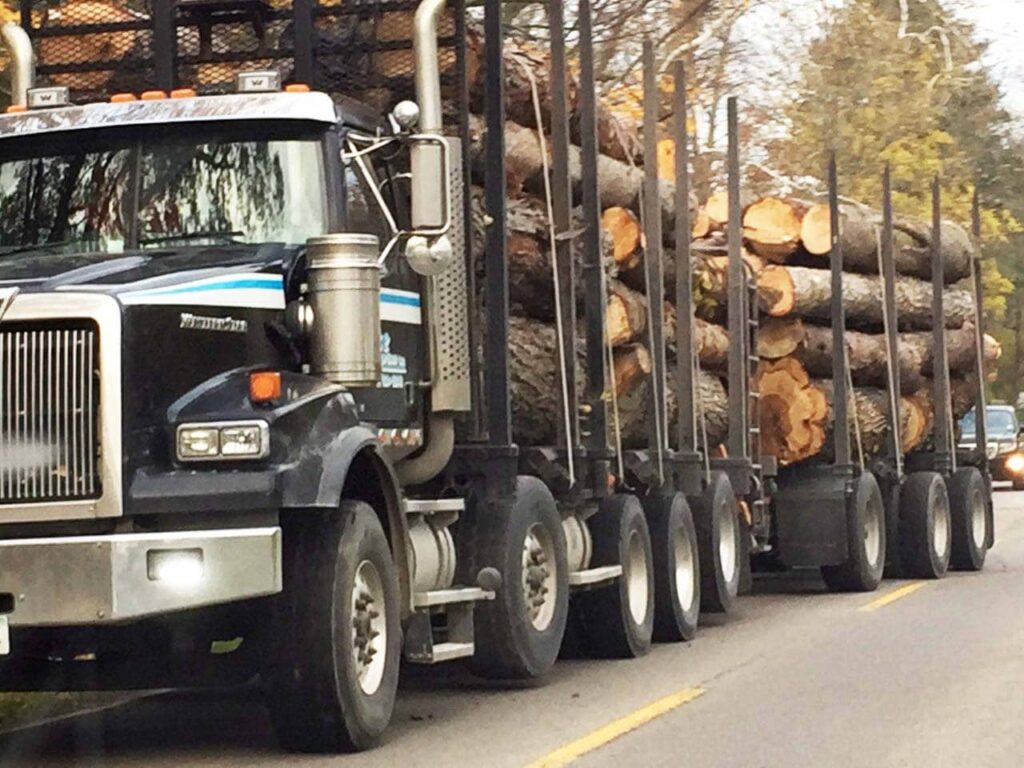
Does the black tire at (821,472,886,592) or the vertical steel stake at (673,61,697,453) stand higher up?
the vertical steel stake at (673,61,697,453)

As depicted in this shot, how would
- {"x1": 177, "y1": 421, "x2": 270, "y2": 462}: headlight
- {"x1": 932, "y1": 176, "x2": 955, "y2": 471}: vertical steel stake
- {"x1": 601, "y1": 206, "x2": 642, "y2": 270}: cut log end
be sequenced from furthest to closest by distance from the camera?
1. {"x1": 932, "y1": 176, "x2": 955, "y2": 471}: vertical steel stake
2. {"x1": 601, "y1": 206, "x2": 642, "y2": 270}: cut log end
3. {"x1": 177, "y1": 421, "x2": 270, "y2": 462}: headlight

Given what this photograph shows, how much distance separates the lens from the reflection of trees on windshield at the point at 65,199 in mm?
10297

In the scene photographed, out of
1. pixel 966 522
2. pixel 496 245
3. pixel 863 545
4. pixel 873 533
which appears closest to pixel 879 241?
pixel 966 522

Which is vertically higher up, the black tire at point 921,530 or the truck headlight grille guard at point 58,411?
the truck headlight grille guard at point 58,411

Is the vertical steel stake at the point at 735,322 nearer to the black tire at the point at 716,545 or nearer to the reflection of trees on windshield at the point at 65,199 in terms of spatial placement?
the black tire at the point at 716,545

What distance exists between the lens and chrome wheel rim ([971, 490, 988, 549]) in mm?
22219

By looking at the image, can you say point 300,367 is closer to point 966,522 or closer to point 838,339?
point 838,339

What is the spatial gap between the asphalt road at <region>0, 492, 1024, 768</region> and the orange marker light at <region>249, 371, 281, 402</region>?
152 cm

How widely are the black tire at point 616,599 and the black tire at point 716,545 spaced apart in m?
1.62

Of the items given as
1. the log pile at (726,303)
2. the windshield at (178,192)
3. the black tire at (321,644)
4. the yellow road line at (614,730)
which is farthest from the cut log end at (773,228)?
the black tire at (321,644)

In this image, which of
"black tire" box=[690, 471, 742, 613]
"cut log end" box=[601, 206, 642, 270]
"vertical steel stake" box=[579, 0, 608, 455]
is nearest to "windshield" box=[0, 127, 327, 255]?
"vertical steel stake" box=[579, 0, 608, 455]

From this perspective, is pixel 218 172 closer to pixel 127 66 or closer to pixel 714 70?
pixel 127 66

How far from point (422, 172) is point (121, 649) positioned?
239 cm

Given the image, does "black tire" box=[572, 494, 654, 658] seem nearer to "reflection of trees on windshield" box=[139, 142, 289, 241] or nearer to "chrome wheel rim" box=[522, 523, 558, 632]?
"chrome wheel rim" box=[522, 523, 558, 632]
